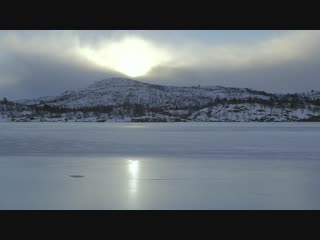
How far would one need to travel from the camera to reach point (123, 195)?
772 centimetres

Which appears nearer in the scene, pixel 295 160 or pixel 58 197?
pixel 58 197

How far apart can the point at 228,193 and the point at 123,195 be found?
6.01 ft

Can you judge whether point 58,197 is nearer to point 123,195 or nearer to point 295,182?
point 123,195
